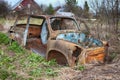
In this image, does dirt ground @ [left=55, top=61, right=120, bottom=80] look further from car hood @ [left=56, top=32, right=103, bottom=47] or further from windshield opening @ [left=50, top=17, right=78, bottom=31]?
windshield opening @ [left=50, top=17, right=78, bottom=31]

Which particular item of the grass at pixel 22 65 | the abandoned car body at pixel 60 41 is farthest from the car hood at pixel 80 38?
the grass at pixel 22 65

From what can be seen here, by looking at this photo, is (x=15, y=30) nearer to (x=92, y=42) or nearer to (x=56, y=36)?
(x=56, y=36)

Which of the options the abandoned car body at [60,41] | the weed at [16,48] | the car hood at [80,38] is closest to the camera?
the abandoned car body at [60,41]

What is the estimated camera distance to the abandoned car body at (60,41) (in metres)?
8.85

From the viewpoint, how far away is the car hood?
9781 mm

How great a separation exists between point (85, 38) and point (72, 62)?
165 centimetres

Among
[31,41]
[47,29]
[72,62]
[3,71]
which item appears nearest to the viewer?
[3,71]

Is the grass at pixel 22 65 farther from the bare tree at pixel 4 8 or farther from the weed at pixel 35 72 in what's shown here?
the bare tree at pixel 4 8

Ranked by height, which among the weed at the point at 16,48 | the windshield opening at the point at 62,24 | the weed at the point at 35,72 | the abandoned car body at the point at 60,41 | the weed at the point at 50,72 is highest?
the windshield opening at the point at 62,24

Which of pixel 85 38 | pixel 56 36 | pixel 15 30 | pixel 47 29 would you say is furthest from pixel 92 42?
pixel 15 30

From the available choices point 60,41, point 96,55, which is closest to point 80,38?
point 60,41

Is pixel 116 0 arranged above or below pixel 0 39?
above

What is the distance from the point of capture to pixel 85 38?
33.6ft

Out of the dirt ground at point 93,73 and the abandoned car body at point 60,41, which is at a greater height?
the abandoned car body at point 60,41
